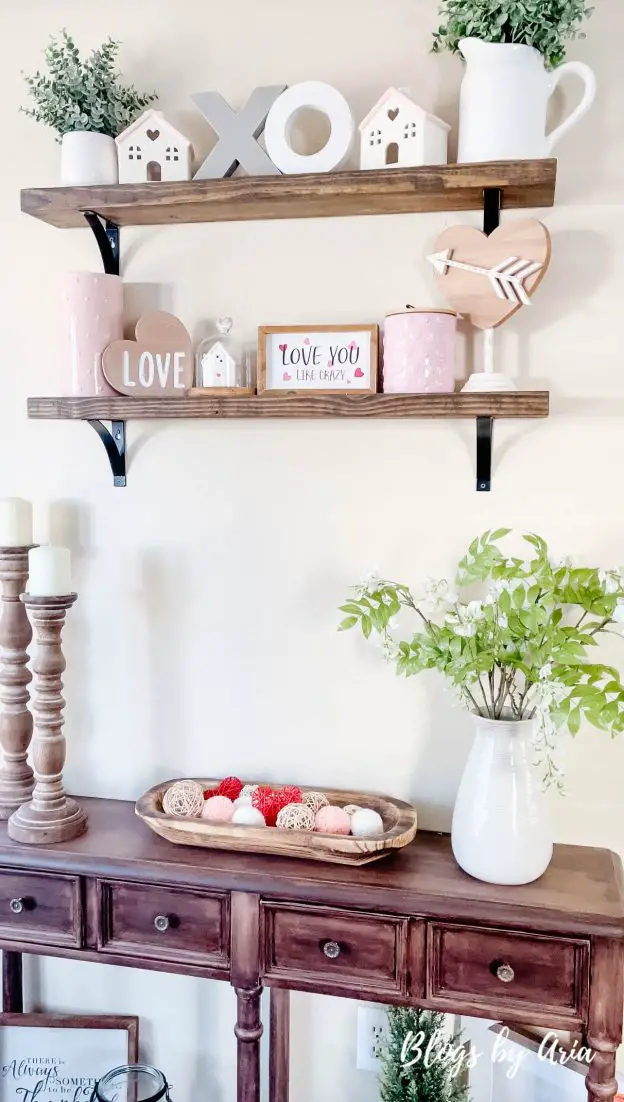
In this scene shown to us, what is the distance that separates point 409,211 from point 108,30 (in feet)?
2.22

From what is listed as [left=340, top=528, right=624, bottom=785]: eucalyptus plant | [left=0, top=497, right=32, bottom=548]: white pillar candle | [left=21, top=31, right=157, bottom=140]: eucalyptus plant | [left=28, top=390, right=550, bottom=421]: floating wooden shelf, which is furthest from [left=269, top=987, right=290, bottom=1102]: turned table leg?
[left=21, top=31, right=157, bottom=140]: eucalyptus plant

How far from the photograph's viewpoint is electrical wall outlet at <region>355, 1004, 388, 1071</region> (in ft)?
5.43

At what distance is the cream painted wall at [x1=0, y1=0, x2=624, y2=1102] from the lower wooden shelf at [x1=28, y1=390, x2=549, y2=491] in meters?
0.08

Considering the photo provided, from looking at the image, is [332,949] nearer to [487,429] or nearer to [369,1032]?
[369,1032]

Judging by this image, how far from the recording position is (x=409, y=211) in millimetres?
1515

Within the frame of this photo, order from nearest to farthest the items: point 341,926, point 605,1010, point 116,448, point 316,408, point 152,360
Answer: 1. point 605,1010
2. point 341,926
3. point 316,408
4. point 152,360
5. point 116,448

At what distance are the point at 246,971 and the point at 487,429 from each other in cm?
96

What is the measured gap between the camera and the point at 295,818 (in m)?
1.43

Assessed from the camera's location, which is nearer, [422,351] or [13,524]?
[422,351]

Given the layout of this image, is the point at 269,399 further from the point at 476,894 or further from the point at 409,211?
the point at 476,894

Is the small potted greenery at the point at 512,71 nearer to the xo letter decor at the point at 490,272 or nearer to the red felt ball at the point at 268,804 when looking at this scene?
the xo letter decor at the point at 490,272

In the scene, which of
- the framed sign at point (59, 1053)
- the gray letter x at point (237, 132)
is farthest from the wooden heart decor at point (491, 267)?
the framed sign at point (59, 1053)

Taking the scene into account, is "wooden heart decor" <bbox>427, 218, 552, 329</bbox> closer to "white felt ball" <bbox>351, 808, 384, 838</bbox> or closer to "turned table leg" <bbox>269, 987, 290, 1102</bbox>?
"white felt ball" <bbox>351, 808, 384, 838</bbox>

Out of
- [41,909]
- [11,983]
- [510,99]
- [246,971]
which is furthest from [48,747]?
[510,99]
